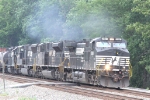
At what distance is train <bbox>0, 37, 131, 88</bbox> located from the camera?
2098cm

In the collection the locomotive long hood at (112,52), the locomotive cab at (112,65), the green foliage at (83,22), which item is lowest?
the locomotive cab at (112,65)

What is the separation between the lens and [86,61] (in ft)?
74.9

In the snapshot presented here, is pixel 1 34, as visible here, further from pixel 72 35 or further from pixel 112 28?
pixel 112 28

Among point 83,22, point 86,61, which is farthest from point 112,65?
point 83,22

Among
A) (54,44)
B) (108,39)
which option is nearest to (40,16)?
(54,44)

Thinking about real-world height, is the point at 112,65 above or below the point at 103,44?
below

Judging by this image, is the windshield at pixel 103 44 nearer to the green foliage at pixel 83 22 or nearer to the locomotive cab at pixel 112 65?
the locomotive cab at pixel 112 65

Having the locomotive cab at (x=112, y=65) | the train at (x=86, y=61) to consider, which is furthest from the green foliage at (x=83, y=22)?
the locomotive cab at (x=112, y=65)

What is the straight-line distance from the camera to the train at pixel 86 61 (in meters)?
21.0

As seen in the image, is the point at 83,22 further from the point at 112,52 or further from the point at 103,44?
the point at 112,52

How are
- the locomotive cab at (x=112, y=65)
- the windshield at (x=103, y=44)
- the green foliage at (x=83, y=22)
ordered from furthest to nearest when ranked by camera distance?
1. the green foliage at (x=83, y=22)
2. the windshield at (x=103, y=44)
3. the locomotive cab at (x=112, y=65)

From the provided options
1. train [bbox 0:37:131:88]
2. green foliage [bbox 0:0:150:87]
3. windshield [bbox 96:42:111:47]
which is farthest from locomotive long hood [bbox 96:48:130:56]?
green foliage [bbox 0:0:150:87]

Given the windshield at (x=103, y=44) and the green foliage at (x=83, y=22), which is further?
the green foliage at (x=83, y=22)

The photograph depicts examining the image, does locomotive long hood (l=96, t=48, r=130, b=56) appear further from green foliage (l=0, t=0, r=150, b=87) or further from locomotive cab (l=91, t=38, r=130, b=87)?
green foliage (l=0, t=0, r=150, b=87)
